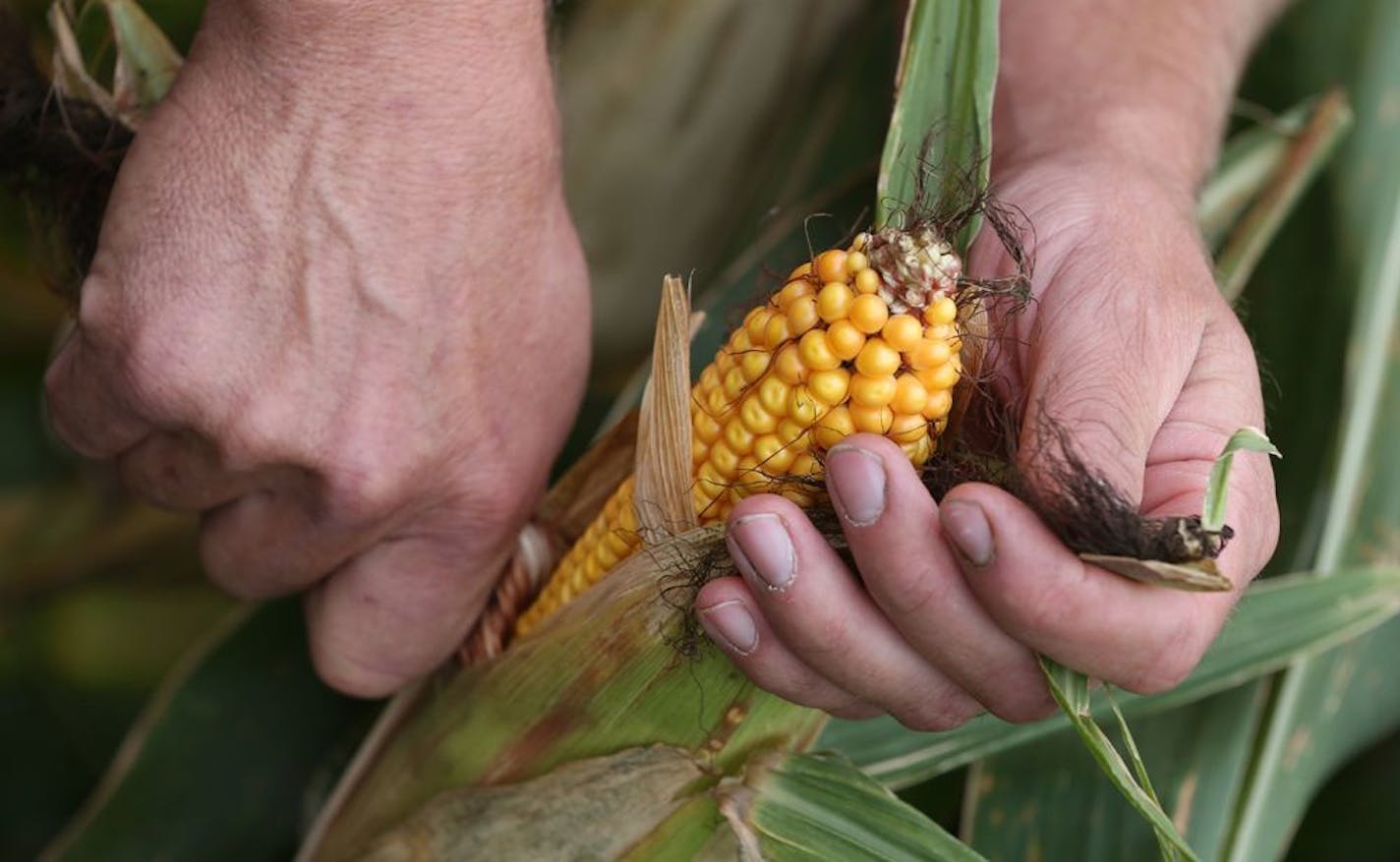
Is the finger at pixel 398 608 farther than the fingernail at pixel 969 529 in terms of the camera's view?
Yes

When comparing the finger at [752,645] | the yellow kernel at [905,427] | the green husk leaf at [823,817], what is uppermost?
the yellow kernel at [905,427]

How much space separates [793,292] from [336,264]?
0.24 meters

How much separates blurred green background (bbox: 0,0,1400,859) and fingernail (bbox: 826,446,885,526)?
62 centimetres

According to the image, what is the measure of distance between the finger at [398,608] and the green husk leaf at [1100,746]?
35 centimetres

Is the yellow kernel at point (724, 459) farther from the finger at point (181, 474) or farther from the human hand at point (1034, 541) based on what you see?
the finger at point (181, 474)

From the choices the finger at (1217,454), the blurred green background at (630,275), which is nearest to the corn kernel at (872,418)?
the finger at (1217,454)

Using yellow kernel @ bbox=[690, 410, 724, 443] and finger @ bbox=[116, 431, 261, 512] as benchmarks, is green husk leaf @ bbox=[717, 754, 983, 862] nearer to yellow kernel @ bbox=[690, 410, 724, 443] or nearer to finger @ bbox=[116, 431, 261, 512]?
yellow kernel @ bbox=[690, 410, 724, 443]

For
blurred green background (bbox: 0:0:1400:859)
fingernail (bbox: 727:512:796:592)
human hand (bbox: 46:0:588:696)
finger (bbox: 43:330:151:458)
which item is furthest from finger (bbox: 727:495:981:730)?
blurred green background (bbox: 0:0:1400:859)

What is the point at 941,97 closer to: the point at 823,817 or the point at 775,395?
the point at 775,395

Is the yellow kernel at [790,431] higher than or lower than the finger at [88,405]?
higher

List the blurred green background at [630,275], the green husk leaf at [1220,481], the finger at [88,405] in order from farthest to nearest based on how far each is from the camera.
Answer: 1. the blurred green background at [630,275]
2. the finger at [88,405]
3. the green husk leaf at [1220,481]

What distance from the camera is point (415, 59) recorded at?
0.60m

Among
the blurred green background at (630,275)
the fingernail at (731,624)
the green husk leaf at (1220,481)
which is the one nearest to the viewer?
the green husk leaf at (1220,481)

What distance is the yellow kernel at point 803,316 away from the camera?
0.50 m
